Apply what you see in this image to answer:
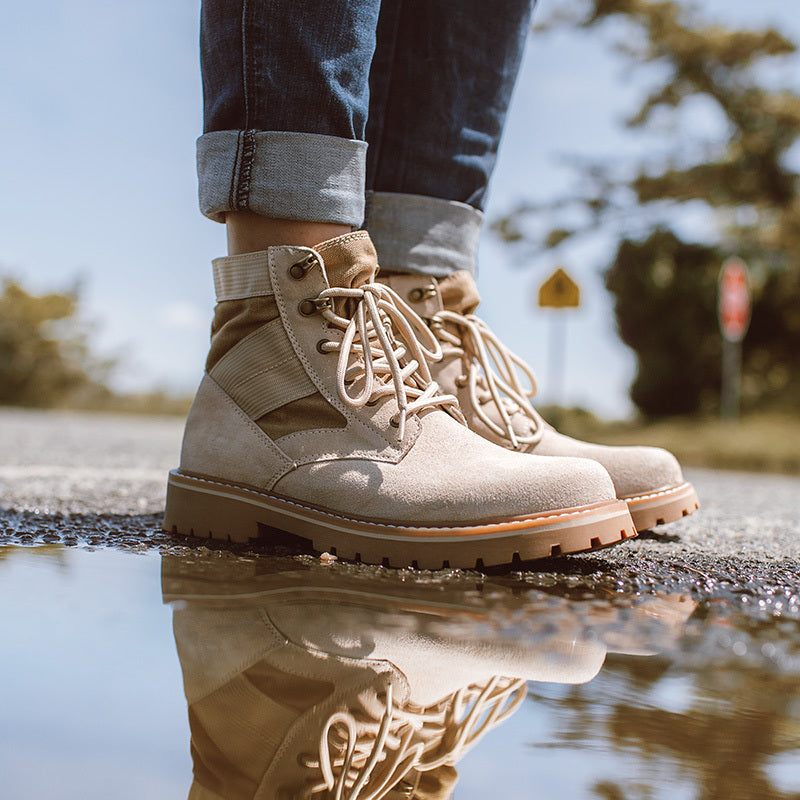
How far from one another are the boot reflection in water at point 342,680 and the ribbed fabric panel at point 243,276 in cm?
46

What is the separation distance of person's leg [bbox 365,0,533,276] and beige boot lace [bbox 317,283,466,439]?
10.9 inches

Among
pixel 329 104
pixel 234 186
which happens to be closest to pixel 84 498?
pixel 234 186

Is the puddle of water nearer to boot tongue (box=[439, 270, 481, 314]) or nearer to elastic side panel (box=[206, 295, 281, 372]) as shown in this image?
elastic side panel (box=[206, 295, 281, 372])

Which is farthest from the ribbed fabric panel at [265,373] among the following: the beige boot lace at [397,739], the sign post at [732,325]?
the sign post at [732,325]

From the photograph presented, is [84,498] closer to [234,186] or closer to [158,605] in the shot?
[234,186]

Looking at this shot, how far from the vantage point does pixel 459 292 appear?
4.76ft

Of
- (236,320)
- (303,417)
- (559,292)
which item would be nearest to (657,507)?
(303,417)

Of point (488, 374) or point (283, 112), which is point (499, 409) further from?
point (283, 112)

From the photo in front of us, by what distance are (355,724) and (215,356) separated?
870 millimetres

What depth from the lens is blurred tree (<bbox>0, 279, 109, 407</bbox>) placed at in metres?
15.9

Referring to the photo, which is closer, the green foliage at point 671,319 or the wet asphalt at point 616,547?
the wet asphalt at point 616,547

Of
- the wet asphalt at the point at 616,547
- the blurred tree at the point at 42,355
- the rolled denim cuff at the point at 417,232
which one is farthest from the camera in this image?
the blurred tree at the point at 42,355

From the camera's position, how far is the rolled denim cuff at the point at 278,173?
1.11 m

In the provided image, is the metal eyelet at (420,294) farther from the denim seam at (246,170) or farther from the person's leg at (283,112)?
the denim seam at (246,170)
